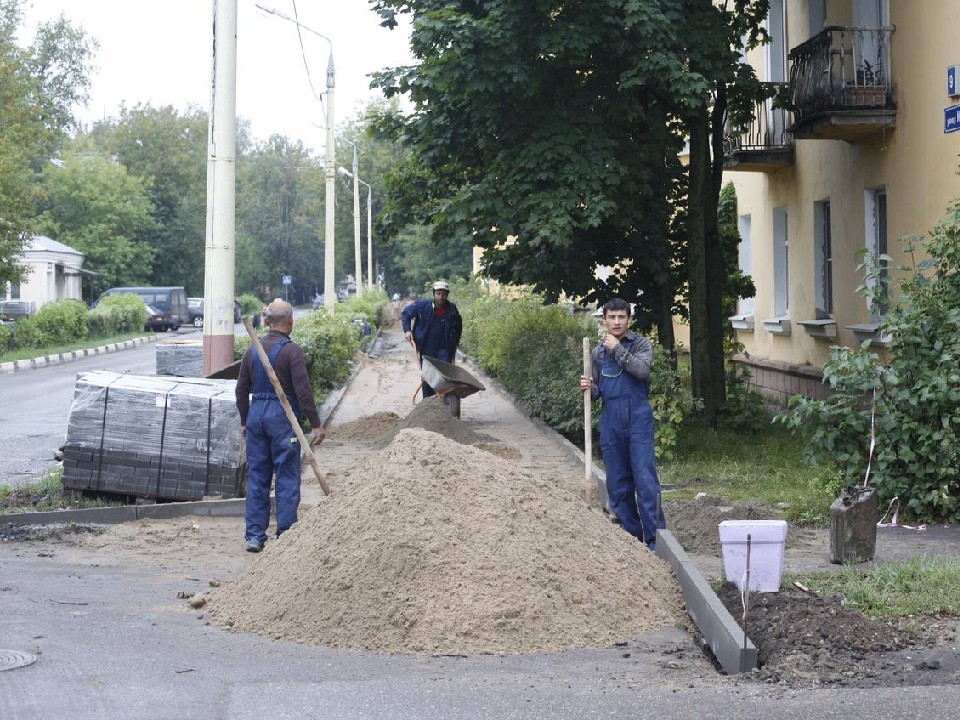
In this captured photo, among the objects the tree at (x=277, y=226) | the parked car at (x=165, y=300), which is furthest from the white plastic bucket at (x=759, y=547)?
the tree at (x=277, y=226)

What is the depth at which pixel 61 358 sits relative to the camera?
36.3m

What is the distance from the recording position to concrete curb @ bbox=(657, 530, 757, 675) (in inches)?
231

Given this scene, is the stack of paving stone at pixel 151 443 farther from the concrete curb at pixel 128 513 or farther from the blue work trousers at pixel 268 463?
the blue work trousers at pixel 268 463

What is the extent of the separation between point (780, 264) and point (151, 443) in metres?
13.6

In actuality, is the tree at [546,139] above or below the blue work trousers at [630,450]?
above

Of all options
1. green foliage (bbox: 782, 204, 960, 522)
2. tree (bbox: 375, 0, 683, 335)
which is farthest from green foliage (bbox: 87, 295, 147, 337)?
green foliage (bbox: 782, 204, 960, 522)

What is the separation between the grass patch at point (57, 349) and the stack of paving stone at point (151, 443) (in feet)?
79.7

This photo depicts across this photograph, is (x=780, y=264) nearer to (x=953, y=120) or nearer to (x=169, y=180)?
(x=953, y=120)

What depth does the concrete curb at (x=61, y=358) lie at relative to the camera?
105ft

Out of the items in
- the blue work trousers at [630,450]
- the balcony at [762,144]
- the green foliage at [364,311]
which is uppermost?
the balcony at [762,144]

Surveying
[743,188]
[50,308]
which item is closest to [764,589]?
[743,188]

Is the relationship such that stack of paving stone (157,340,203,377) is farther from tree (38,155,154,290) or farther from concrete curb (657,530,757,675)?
tree (38,155,154,290)

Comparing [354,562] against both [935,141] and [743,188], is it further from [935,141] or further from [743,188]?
[743,188]

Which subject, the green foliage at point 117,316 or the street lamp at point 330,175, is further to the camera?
the green foliage at point 117,316
